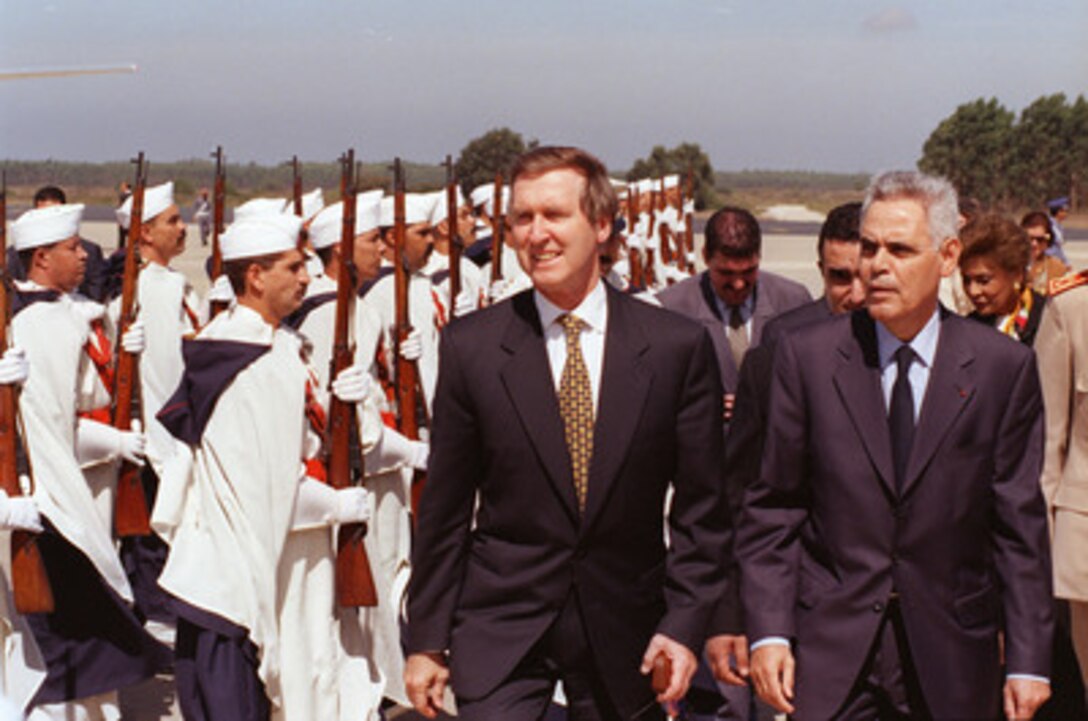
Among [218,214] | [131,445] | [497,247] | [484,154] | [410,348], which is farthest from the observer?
[484,154]

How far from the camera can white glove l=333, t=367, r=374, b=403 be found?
6086 mm

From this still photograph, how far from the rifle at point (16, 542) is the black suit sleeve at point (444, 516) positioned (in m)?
2.47

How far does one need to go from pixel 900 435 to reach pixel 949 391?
136mm

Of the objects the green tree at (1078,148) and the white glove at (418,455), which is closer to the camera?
the white glove at (418,455)

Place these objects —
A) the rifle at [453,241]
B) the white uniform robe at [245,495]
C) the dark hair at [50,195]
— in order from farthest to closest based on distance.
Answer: the dark hair at [50,195] → the rifle at [453,241] → the white uniform robe at [245,495]

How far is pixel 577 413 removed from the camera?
394 cm

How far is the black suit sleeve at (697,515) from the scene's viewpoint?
3961 millimetres

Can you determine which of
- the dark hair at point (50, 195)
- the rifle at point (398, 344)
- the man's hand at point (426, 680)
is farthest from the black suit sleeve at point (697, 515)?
the dark hair at point (50, 195)

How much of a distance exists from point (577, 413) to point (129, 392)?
4108 mm

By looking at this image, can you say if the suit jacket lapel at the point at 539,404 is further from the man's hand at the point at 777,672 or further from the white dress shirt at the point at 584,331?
the man's hand at the point at 777,672

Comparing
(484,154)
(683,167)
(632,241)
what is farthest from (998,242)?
(683,167)

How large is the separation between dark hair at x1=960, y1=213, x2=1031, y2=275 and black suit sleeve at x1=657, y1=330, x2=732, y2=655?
2292mm

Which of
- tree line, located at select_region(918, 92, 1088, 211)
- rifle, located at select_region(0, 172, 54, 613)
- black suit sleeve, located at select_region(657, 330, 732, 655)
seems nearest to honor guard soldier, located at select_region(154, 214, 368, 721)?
rifle, located at select_region(0, 172, 54, 613)

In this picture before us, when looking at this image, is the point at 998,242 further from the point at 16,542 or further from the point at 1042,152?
the point at 1042,152
